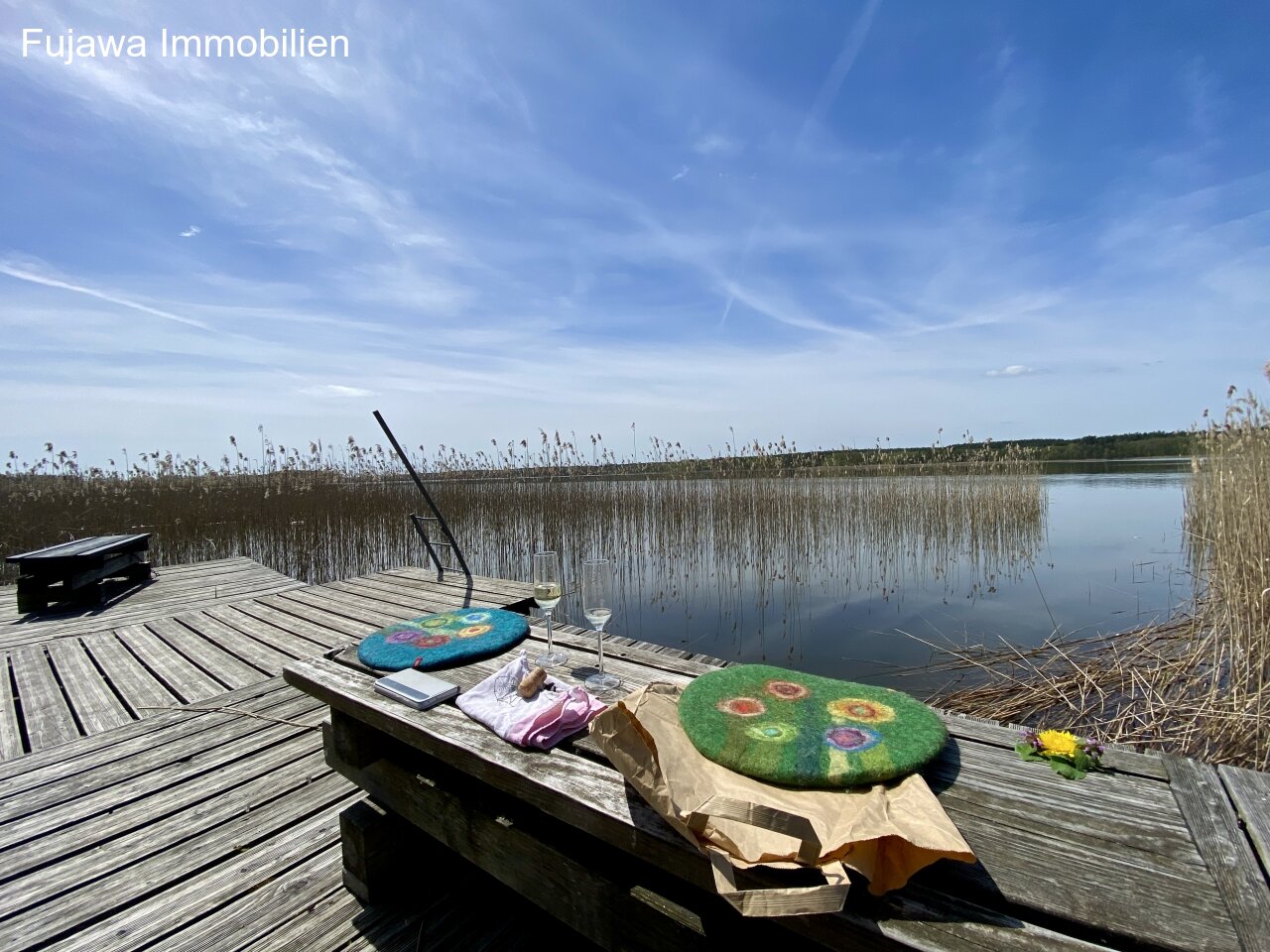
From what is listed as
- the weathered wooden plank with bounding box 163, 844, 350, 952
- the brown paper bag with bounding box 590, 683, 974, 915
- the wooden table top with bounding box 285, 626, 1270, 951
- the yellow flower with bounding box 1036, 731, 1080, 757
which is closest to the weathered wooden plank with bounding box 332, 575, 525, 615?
the weathered wooden plank with bounding box 163, 844, 350, 952

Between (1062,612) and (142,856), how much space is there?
5759 mm

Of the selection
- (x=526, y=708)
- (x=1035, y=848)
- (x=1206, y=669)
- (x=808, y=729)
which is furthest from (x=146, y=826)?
(x=1206, y=669)

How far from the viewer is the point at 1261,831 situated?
0.69 m

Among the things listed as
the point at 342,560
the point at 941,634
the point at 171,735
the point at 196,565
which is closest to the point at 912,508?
the point at 941,634

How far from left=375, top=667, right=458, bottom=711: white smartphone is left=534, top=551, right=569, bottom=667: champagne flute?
245mm

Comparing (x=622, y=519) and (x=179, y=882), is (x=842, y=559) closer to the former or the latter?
(x=622, y=519)

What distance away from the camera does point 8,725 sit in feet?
7.50

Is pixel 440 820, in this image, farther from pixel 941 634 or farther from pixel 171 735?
pixel 941 634

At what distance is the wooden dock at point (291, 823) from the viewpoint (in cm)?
60

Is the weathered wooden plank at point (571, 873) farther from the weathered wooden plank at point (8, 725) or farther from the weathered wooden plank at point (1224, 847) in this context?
the weathered wooden plank at point (8, 725)

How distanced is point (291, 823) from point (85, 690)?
71.8 inches

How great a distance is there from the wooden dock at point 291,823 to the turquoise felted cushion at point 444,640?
12 centimetres

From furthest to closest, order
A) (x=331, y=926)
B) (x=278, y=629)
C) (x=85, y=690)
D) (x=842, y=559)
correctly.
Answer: (x=842, y=559) < (x=278, y=629) < (x=85, y=690) < (x=331, y=926)

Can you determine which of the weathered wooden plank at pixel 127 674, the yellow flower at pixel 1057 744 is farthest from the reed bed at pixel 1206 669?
the weathered wooden plank at pixel 127 674
